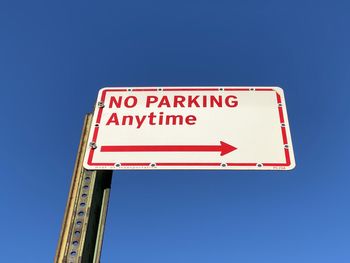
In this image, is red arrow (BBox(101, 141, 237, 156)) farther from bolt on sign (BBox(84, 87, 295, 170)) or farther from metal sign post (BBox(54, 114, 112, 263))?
metal sign post (BBox(54, 114, 112, 263))

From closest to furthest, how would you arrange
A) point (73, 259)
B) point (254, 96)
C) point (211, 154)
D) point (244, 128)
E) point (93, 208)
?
point (73, 259) < point (93, 208) < point (211, 154) < point (244, 128) < point (254, 96)

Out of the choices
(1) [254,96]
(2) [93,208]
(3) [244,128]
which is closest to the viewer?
(2) [93,208]

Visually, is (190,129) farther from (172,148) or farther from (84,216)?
(84,216)

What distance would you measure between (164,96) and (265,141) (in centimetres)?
67

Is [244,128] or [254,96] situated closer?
[244,128]

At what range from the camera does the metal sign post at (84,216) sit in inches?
65.1

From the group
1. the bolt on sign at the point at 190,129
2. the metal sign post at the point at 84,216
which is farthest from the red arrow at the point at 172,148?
the metal sign post at the point at 84,216

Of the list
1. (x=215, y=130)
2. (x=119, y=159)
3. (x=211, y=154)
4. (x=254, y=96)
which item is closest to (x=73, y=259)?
(x=119, y=159)

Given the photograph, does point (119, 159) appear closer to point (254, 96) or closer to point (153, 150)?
point (153, 150)

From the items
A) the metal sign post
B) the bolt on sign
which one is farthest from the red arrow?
the metal sign post

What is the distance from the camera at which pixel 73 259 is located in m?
1.61

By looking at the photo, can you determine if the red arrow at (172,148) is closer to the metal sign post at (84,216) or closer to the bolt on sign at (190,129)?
the bolt on sign at (190,129)

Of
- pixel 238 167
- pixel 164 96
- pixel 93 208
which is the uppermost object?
pixel 164 96

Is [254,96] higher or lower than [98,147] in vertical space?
higher
